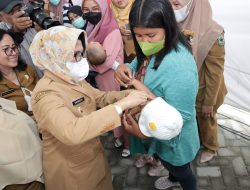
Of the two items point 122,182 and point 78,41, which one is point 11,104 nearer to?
point 78,41

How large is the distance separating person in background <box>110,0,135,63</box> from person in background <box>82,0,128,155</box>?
0.08m

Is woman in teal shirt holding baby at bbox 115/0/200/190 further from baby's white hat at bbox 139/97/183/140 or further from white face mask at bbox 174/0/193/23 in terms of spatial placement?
white face mask at bbox 174/0/193/23

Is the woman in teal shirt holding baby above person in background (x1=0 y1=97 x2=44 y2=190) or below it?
above

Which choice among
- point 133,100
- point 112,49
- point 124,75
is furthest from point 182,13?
point 133,100

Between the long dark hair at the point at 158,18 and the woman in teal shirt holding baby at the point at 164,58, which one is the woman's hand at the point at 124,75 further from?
the long dark hair at the point at 158,18

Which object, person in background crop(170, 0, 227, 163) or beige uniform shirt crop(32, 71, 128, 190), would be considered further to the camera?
person in background crop(170, 0, 227, 163)

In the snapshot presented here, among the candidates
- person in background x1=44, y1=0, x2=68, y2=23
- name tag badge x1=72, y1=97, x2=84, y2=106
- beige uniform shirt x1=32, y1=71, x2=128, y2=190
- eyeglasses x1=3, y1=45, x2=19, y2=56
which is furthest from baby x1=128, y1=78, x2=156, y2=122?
person in background x1=44, y1=0, x2=68, y2=23

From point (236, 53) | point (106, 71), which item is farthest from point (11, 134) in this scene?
point (236, 53)

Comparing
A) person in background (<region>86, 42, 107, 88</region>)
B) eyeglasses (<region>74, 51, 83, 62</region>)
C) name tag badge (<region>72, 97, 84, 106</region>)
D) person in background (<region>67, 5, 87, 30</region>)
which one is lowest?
person in background (<region>86, 42, 107, 88</region>)

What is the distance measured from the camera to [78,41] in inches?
67.4

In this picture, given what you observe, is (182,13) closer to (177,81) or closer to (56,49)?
(177,81)

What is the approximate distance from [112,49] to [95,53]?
23 cm

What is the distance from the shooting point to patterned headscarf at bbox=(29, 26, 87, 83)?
1.61 meters

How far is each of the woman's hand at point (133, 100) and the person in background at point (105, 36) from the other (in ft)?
3.76
